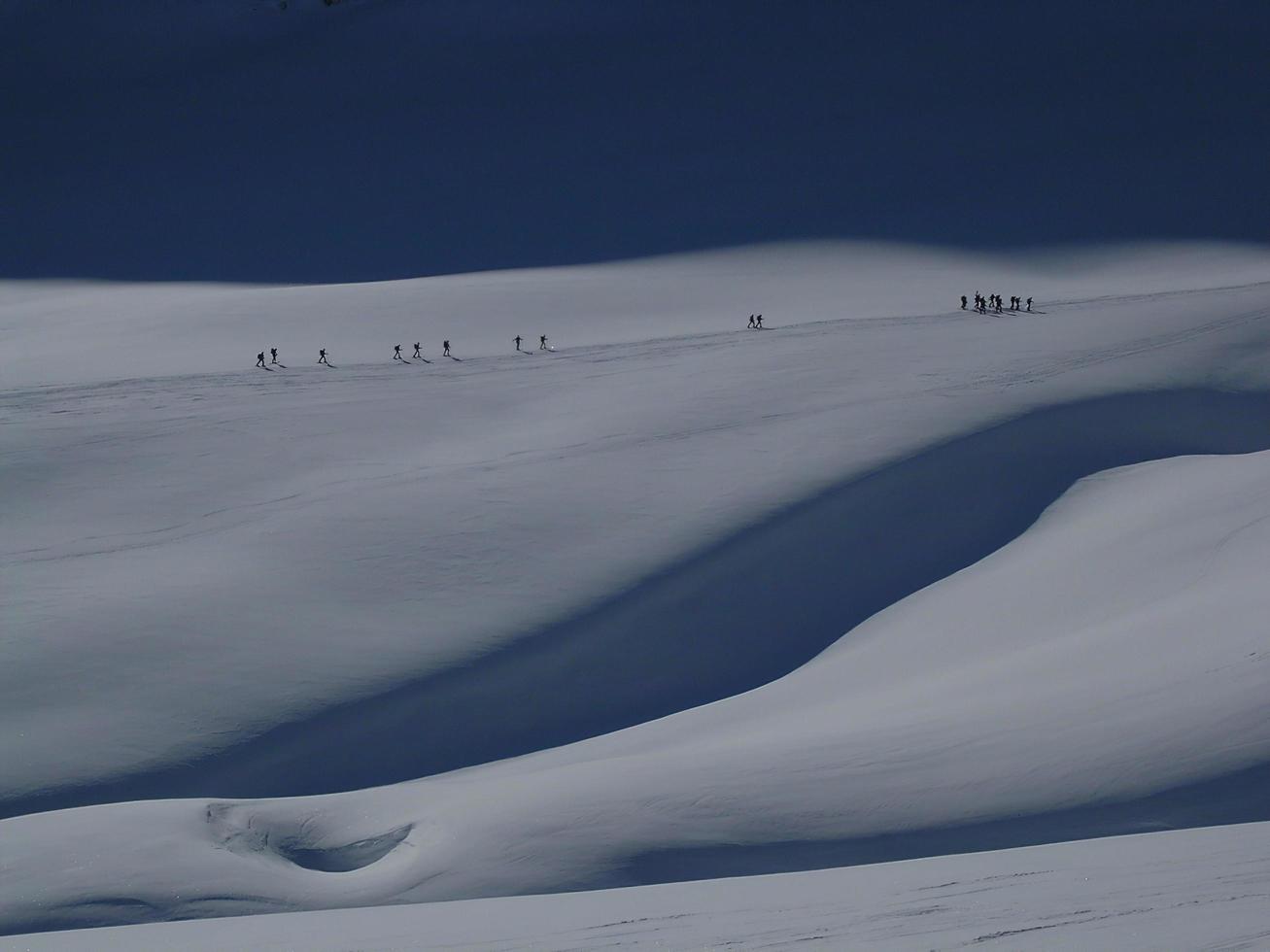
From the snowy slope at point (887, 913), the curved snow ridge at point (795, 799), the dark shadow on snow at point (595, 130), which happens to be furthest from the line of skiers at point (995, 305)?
the snowy slope at point (887, 913)

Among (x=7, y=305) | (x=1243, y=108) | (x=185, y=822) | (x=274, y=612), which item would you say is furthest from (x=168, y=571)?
(x=1243, y=108)

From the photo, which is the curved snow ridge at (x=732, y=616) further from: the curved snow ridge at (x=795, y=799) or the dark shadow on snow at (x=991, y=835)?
the dark shadow on snow at (x=991, y=835)

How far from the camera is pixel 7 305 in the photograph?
21.5 m

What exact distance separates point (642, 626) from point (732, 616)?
2.52 feet

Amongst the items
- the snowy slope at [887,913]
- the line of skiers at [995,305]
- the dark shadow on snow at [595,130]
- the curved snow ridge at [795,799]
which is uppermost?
the dark shadow on snow at [595,130]

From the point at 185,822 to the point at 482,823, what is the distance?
5.63 feet

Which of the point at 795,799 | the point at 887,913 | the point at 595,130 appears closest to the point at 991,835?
the point at 795,799

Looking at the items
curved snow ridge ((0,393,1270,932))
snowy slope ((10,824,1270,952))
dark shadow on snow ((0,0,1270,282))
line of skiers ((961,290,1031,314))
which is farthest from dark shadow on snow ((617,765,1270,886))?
dark shadow on snow ((0,0,1270,282))

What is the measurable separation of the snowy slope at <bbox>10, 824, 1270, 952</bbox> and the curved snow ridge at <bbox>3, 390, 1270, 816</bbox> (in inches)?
119

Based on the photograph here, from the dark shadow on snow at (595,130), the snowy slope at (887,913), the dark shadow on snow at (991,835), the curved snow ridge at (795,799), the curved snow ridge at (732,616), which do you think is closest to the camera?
the snowy slope at (887,913)

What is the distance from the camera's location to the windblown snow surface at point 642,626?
5.98 metres

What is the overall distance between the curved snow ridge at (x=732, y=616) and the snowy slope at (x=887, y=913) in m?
3.02

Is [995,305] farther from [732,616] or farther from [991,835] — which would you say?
[991,835]

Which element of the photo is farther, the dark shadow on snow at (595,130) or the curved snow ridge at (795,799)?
the dark shadow on snow at (595,130)
